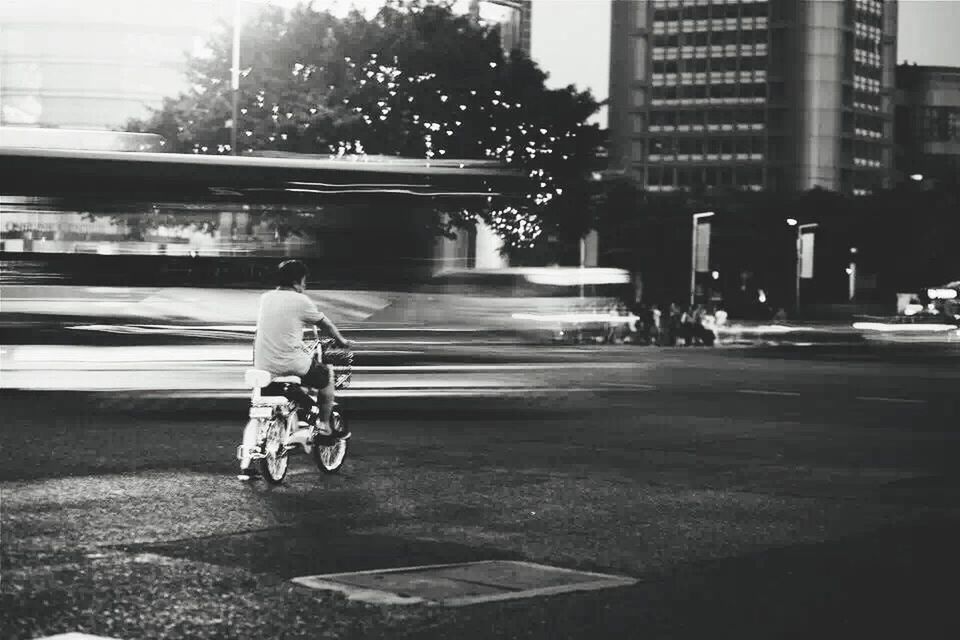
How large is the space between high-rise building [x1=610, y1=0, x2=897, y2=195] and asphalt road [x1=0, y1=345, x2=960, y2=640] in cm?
13042

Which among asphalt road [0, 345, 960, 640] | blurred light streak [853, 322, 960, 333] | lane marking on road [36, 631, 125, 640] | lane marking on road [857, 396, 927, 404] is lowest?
blurred light streak [853, 322, 960, 333]

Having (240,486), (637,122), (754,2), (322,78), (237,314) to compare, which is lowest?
(240,486)

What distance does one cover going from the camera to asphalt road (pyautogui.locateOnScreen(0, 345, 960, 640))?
7.03 meters

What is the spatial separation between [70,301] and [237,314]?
1.80 metres

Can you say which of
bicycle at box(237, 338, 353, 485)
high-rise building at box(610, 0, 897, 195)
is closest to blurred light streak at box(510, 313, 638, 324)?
bicycle at box(237, 338, 353, 485)

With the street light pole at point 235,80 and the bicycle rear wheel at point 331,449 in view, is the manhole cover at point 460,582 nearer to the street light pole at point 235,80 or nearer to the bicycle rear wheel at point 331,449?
the bicycle rear wheel at point 331,449

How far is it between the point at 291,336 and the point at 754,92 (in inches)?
5696

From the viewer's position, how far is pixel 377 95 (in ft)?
121

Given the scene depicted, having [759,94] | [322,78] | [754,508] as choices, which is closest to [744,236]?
[759,94]

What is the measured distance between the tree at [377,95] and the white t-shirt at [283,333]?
23.0 meters

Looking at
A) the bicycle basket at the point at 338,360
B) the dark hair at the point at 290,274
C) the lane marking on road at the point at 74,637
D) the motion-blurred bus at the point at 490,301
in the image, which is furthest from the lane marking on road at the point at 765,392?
the lane marking on road at the point at 74,637

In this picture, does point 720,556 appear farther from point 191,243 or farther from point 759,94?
point 759,94

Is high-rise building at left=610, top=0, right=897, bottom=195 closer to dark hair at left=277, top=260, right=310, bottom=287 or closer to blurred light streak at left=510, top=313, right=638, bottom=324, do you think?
blurred light streak at left=510, top=313, right=638, bottom=324

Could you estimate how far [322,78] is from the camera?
1447 inches
